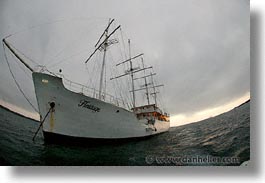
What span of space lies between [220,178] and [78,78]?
102cm

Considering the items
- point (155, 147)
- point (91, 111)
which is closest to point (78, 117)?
point (91, 111)

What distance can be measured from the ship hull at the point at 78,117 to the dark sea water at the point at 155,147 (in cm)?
6

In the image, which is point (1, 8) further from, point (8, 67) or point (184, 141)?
point (184, 141)

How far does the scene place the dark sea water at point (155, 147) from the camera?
75.2 inches

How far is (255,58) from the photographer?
75.2 inches

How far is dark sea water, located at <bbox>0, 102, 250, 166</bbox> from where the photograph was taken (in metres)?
1.91

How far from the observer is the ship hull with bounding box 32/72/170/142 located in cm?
200

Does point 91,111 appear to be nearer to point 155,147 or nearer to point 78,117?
point 78,117

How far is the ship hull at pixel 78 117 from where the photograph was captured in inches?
78.9

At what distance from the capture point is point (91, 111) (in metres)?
2.03

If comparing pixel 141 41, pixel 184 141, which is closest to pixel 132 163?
pixel 184 141

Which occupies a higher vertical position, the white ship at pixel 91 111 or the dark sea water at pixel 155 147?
the white ship at pixel 91 111

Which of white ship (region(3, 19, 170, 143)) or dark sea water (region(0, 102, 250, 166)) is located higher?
white ship (region(3, 19, 170, 143))

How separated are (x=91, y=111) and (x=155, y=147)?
0.44 meters
